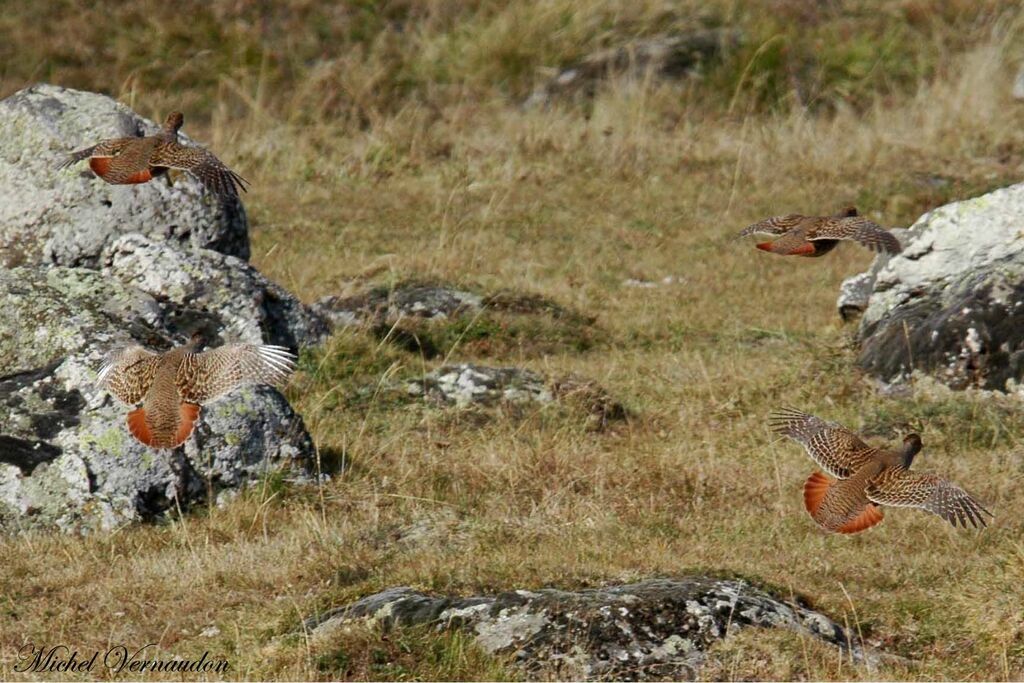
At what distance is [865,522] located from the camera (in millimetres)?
6539

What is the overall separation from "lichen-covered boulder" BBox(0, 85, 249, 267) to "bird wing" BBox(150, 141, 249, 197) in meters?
2.48

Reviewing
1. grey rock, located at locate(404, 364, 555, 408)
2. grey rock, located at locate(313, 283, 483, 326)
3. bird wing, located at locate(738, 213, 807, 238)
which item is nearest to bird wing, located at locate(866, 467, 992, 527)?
bird wing, located at locate(738, 213, 807, 238)

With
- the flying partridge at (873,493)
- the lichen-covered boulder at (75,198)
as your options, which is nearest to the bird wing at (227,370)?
the flying partridge at (873,493)

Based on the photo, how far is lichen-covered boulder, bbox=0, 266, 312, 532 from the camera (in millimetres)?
8188

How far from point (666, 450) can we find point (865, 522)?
113 inches

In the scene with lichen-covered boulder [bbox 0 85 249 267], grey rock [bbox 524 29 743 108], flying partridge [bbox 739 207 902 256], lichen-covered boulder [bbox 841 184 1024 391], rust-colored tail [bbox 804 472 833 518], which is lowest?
grey rock [bbox 524 29 743 108]

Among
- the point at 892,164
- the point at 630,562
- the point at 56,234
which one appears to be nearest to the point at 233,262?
the point at 56,234

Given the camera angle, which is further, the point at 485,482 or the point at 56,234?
the point at 56,234

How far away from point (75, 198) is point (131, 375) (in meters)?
3.18

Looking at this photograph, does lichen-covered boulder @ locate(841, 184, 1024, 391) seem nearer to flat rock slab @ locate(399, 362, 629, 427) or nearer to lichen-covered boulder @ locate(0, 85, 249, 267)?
flat rock slab @ locate(399, 362, 629, 427)

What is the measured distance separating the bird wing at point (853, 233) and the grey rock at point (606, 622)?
1.65 meters

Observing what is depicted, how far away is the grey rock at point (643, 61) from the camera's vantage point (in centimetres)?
1938

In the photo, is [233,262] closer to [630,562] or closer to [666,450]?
[666,450]

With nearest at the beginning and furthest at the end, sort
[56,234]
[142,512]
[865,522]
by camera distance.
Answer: [865,522] → [142,512] → [56,234]
